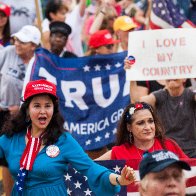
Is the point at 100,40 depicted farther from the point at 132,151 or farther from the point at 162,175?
the point at 162,175

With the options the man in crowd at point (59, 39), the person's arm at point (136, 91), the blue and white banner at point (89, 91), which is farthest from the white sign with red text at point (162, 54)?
the man in crowd at point (59, 39)

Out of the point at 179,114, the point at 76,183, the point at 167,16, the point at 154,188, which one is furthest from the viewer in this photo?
the point at 167,16

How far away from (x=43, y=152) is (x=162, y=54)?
10.9 ft

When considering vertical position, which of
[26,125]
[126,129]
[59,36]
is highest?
[59,36]

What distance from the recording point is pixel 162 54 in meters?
9.47

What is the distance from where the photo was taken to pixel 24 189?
6.52m

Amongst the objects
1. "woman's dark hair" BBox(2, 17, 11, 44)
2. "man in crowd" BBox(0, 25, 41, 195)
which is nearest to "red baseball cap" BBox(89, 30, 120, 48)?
"man in crowd" BBox(0, 25, 41, 195)

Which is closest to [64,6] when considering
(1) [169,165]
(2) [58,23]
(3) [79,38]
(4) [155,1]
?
(3) [79,38]

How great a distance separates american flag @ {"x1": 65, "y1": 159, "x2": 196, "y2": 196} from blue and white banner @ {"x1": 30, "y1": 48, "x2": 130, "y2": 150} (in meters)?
2.60

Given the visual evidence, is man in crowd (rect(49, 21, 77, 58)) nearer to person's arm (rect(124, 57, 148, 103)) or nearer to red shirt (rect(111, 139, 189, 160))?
person's arm (rect(124, 57, 148, 103))

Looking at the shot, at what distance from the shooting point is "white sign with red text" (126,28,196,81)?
9289 millimetres

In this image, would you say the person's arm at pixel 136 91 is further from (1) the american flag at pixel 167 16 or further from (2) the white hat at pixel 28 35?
(2) the white hat at pixel 28 35

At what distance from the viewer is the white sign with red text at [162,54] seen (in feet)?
30.5

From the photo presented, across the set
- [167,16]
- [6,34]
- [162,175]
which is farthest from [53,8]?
[162,175]
